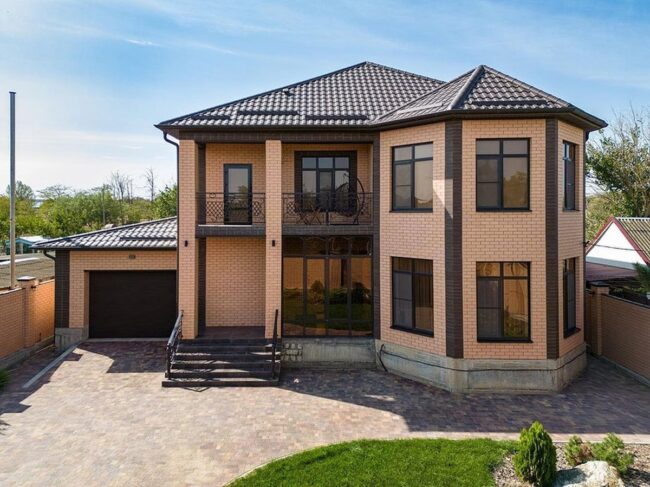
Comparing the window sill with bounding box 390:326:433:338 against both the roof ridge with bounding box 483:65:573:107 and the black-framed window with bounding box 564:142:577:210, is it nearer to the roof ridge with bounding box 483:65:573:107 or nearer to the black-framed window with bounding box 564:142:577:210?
the black-framed window with bounding box 564:142:577:210

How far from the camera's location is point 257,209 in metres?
13.1

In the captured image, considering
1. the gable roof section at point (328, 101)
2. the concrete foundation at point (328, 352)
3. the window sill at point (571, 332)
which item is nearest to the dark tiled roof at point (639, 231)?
the window sill at point (571, 332)

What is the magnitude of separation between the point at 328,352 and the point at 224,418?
4066mm

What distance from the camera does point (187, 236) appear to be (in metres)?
12.5

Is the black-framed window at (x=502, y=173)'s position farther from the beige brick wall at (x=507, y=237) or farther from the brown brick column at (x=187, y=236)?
the brown brick column at (x=187, y=236)

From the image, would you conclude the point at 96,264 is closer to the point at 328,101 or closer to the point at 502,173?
the point at 328,101

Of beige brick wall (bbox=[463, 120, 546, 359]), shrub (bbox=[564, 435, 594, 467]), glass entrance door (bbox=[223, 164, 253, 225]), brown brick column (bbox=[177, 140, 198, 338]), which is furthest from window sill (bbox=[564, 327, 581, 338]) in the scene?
brown brick column (bbox=[177, 140, 198, 338])

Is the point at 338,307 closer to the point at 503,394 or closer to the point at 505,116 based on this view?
the point at 503,394

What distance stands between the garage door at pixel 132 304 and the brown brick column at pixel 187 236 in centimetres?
252

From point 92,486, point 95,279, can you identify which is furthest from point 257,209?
point 92,486

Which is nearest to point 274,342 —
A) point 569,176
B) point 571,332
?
point 571,332

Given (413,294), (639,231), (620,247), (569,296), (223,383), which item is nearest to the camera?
(223,383)

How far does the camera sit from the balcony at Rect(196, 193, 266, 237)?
13.0 m

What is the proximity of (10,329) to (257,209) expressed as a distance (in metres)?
7.84
